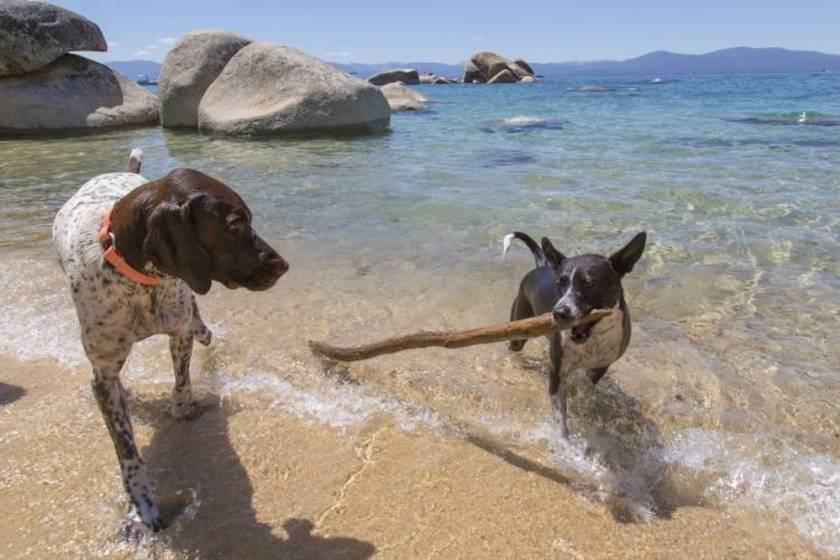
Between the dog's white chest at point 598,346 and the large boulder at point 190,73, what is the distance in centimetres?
1651

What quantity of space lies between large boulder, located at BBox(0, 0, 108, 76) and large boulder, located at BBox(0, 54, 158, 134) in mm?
466

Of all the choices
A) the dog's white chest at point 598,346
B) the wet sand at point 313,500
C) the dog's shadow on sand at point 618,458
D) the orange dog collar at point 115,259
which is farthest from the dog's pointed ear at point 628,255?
the orange dog collar at point 115,259

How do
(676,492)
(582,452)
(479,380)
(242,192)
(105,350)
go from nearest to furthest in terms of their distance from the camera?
1. (105,350)
2. (676,492)
3. (582,452)
4. (479,380)
5. (242,192)

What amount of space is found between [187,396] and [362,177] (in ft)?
24.6

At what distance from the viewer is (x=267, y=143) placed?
48.6ft

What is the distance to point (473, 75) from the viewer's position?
61688mm

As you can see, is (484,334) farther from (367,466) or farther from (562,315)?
(367,466)

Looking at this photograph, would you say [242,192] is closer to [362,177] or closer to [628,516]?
[362,177]

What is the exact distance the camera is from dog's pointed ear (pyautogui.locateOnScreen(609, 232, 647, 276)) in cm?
358

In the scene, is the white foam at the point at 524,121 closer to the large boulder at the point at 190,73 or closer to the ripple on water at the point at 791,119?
the ripple on water at the point at 791,119

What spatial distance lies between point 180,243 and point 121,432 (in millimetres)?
1084

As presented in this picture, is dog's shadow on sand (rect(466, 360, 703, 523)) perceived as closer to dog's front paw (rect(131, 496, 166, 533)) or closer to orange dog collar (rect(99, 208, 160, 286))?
dog's front paw (rect(131, 496, 166, 533))

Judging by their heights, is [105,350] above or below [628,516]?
above

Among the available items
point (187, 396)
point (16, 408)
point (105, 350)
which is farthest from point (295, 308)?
point (105, 350)
